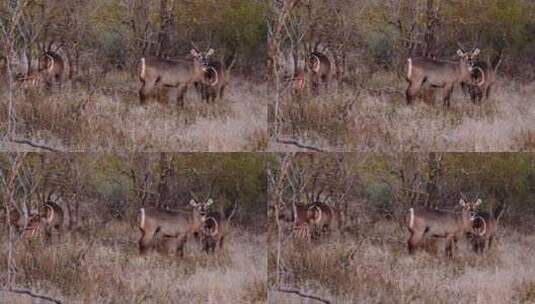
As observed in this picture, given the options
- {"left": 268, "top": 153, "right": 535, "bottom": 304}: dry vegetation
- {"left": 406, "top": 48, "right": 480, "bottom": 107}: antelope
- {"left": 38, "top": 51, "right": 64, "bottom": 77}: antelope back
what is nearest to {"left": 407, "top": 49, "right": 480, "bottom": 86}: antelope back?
{"left": 406, "top": 48, "right": 480, "bottom": 107}: antelope

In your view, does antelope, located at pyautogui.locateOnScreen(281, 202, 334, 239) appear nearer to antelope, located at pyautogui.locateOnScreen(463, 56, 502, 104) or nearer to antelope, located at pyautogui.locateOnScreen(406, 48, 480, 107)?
antelope, located at pyautogui.locateOnScreen(406, 48, 480, 107)

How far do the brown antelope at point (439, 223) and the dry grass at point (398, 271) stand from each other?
0.14 feet

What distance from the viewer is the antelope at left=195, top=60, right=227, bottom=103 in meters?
3.48

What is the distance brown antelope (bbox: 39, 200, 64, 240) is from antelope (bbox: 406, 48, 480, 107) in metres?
1.57

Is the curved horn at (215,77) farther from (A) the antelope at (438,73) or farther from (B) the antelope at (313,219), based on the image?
(A) the antelope at (438,73)

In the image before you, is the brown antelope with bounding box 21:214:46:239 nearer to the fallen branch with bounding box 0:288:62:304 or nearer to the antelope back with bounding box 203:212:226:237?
the fallen branch with bounding box 0:288:62:304

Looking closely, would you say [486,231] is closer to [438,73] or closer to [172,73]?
[438,73]

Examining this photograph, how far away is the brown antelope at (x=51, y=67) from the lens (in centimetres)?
347

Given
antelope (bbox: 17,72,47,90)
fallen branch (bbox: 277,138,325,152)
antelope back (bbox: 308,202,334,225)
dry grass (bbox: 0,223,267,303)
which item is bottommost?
dry grass (bbox: 0,223,267,303)

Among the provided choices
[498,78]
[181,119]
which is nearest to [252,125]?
[181,119]

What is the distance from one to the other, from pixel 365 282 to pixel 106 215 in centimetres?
114

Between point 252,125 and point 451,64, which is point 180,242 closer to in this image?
point 252,125

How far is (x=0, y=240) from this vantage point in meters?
3.51

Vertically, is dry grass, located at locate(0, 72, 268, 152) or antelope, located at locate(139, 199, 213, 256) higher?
dry grass, located at locate(0, 72, 268, 152)
